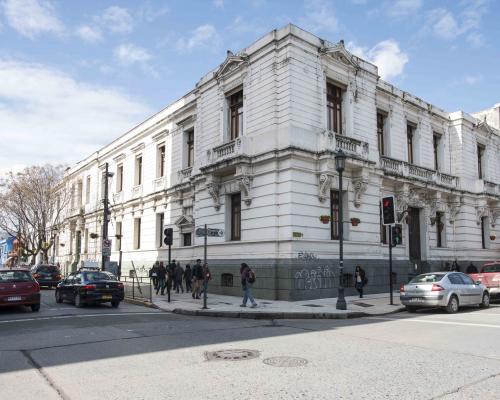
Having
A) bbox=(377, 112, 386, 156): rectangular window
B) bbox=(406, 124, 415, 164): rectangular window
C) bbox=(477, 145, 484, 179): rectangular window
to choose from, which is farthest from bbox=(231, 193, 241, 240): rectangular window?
bbox=(477, 145, 484, 179): rectangular window

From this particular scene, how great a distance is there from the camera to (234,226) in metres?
22.8

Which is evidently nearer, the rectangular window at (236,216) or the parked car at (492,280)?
the parked car at (492,280)

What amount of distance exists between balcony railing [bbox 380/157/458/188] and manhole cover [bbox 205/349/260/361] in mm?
17739

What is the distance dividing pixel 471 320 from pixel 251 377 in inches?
376

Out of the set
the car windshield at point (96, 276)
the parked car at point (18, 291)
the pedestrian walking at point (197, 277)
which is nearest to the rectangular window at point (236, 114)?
the pedestrian walking at point (197, 277)

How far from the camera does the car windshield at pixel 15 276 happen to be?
16.7 metres

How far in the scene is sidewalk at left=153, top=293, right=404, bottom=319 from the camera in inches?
599

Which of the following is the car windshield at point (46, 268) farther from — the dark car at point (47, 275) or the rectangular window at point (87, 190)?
the rectangular window at point (87, 190)

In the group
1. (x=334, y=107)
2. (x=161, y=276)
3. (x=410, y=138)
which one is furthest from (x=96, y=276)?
(x=410, y=138)

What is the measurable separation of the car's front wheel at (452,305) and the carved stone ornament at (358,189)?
7.16 m

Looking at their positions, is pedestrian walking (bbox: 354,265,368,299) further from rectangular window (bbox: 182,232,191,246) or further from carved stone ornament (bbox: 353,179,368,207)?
rectangular window (bbox: 182,232,191,246)

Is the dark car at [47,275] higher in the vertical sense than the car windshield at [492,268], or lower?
lower

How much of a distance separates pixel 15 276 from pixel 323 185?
13.1m

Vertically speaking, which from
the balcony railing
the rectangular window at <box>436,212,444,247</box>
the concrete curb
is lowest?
the concrete curb
